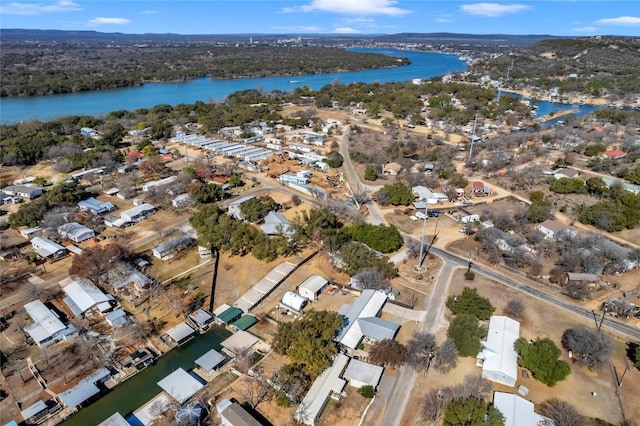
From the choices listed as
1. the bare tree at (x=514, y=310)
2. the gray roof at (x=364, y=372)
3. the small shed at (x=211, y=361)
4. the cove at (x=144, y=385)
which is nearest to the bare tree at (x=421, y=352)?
the gray roof at (x=364, y=372)

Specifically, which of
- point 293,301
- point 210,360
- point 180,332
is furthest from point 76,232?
point 293,301

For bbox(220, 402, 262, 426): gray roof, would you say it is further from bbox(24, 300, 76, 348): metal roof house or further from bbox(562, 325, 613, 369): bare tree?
bbox(562, 325, 613, 369): bare tree

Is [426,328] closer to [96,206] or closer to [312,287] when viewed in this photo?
[312,287]

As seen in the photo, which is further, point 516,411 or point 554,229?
point 554,229

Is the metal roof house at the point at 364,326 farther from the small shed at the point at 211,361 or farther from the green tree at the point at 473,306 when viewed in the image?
the small shed at the point at 211,361

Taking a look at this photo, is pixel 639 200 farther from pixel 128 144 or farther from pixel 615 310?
pixel 128 144

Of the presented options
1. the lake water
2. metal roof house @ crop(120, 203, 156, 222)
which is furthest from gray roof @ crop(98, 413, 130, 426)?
the lake water

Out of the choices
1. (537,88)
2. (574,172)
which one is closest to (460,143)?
(574,172)
